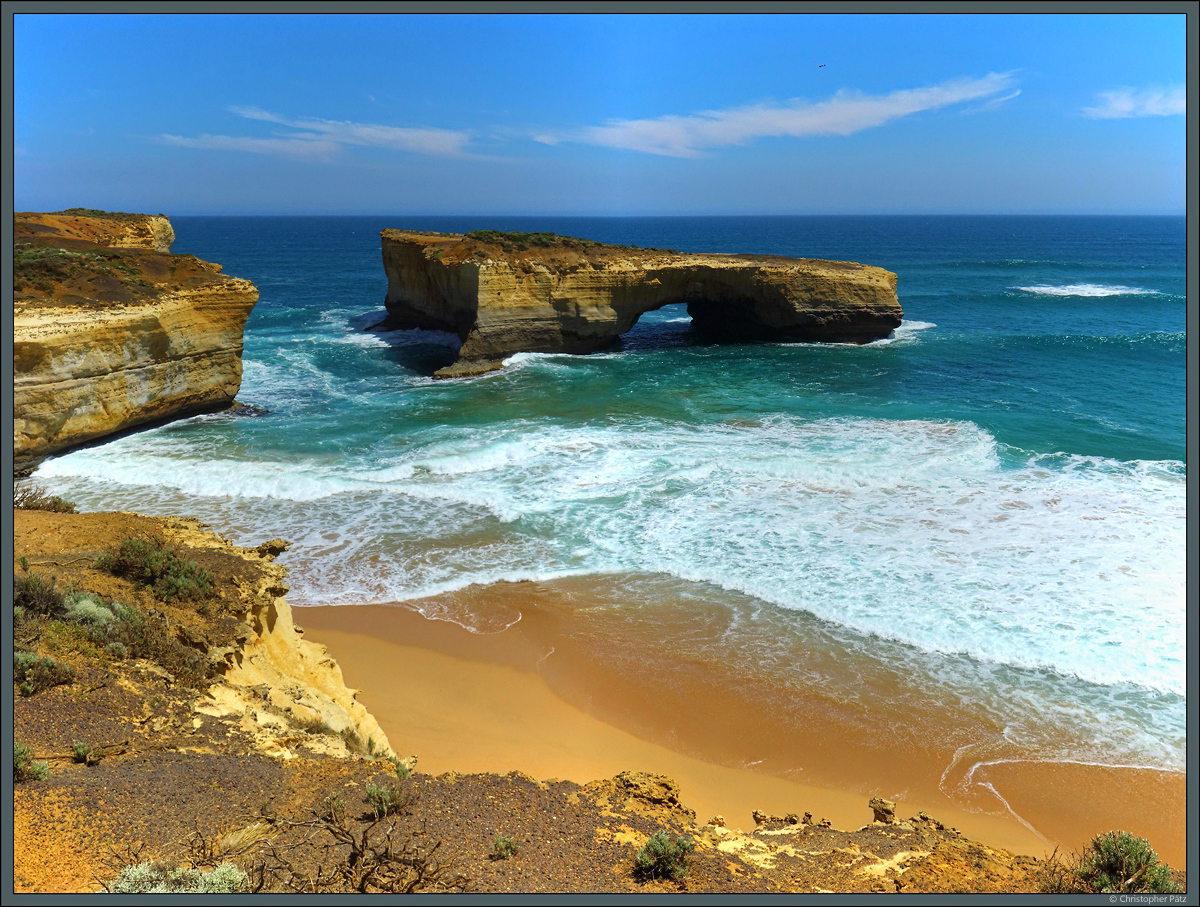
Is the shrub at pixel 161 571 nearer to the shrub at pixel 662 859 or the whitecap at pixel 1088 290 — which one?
the shrub at pixel 662 859

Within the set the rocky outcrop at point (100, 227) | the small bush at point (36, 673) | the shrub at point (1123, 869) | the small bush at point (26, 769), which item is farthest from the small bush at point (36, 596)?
the rocky outcrop at point (100, 227)

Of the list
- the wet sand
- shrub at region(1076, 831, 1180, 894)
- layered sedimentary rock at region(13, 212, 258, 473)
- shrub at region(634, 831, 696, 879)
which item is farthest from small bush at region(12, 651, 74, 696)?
layered sedimentary rock at region(13, 212, 258, 473)

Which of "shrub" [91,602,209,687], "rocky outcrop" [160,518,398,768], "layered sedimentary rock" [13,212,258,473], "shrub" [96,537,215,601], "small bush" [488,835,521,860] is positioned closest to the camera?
"small bush" [488,835,521,860]

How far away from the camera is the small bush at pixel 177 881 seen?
14.1 ft

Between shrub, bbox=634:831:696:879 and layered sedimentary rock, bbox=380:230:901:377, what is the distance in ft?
80.9

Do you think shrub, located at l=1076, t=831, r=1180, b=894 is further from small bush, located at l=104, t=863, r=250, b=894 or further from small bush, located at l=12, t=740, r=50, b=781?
small bush, located at l=12, t=740, r=50, b=781

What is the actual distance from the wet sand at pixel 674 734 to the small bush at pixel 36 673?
3.78 metres

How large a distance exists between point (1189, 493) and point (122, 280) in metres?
23.1

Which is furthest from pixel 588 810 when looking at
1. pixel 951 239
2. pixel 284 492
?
pixel 951 239

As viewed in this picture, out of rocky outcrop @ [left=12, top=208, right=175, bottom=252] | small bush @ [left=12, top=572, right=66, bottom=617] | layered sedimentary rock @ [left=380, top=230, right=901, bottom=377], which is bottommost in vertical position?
small bush @ [left=12, top=572, right=66, bottom=617]

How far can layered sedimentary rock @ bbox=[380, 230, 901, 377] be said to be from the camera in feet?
98.8

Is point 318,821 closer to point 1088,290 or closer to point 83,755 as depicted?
point 83,755

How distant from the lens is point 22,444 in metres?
17.5

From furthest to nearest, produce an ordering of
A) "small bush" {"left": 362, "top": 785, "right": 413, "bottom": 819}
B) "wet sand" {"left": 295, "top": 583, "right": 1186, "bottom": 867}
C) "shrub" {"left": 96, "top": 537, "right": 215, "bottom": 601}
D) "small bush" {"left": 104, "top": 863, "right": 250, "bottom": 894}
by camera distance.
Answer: "wet sand" {"left": 295, "top": 583, "right": 1186, "bottom": 867} < "shrub" {"left": 96, "top": 537, "right": 215, "bottom": 601} < "small bush" {"left": 362, "top": 785, "right": 413, "bottom": 819} < "small bush" {"left": 104, "top": 863, "right": 250, "bottom": 894}
